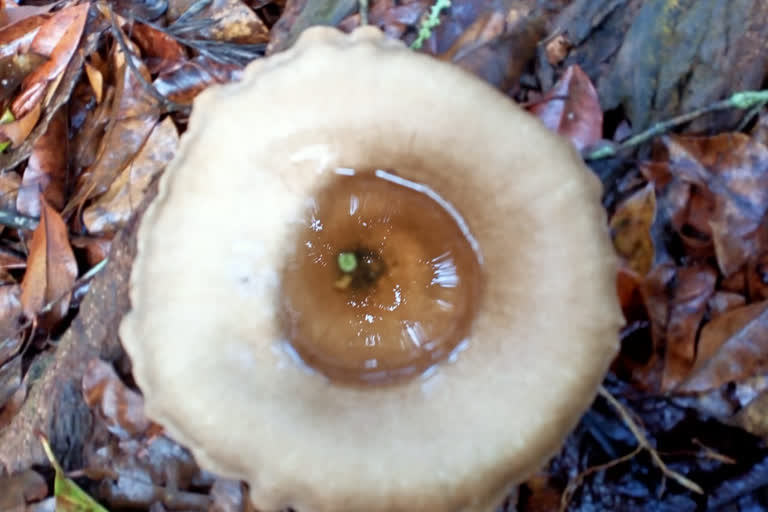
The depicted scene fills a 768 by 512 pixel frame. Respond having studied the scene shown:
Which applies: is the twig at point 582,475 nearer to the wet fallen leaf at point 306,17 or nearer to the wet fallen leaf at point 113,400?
the wet fallen leaf at point 113,400

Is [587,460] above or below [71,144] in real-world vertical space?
below

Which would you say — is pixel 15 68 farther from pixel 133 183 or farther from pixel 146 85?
pixel 133 183

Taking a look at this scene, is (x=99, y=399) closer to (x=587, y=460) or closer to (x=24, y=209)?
(x=24, y=209)

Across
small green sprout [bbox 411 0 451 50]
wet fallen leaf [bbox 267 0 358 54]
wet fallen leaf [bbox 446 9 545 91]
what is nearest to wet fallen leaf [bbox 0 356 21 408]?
wet fallen leaf [bbox 267 0 358 54]

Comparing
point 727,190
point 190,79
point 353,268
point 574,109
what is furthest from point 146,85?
point 727,190

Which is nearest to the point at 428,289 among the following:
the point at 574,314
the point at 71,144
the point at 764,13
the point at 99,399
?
the point at 574,314

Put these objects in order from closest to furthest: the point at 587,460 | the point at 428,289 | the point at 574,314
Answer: the point at 574,314 → the point at 428,289 → the point at 587,460

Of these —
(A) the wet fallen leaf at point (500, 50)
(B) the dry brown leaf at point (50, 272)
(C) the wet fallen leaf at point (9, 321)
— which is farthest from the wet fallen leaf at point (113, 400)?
(A) the wet fallen leaf at point (500, 50)

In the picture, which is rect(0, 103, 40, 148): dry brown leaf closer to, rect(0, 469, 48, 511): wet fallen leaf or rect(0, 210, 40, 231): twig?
rect(0, 210, 40, 231): twig
